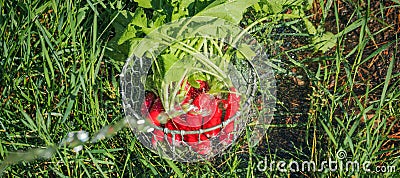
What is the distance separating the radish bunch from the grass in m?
0.06

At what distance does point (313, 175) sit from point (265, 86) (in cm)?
31

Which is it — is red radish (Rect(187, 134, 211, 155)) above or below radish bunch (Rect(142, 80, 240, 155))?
below

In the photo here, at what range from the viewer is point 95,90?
1.49 meters

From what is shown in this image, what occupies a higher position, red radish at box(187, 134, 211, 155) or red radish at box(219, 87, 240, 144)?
red radish at box(219, 87, 240, 144)

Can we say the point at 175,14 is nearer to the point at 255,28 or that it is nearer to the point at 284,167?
the point at 255,28

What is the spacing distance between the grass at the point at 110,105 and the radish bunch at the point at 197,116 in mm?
56

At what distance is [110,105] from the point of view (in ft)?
5.35

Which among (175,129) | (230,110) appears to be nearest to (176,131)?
(175,129)

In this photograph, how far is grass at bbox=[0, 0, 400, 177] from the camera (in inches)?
57.0

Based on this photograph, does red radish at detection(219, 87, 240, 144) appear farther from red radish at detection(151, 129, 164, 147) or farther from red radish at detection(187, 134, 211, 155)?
red radish at detection(151, 129, 164, 147)

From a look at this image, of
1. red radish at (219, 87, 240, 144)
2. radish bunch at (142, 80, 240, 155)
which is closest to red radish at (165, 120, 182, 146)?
radish bunch at (142, 80, 240, 155)

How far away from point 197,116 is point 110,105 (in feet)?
0.86

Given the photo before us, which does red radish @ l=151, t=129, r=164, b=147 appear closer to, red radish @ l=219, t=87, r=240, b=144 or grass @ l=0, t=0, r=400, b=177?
grass @ l=0, t=0, r=400, b=177

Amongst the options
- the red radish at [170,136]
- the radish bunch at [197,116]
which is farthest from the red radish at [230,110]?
the red radish at [170,136]
